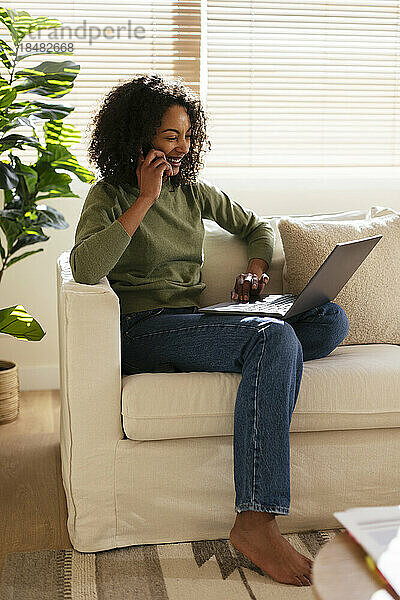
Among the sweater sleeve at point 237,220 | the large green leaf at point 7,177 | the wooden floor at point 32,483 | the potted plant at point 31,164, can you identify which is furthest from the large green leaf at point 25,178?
the wooden floor at point 32,483

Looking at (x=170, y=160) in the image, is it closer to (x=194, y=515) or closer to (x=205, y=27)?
(x=194, y=515)

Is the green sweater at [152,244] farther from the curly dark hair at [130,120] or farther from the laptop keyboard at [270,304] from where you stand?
the laptop keyboard at [270,304]

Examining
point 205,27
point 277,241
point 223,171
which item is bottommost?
point 277,241

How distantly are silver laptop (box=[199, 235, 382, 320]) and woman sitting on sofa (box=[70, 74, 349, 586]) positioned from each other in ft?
0.16

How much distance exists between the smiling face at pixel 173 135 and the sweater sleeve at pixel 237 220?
22 centimetres

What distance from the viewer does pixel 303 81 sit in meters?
3.35

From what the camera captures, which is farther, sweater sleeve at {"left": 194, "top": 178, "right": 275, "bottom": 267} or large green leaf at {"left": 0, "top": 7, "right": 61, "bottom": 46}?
large green leaf at {"left": 0, "top": 7, "right": 61, "bottom": 46}

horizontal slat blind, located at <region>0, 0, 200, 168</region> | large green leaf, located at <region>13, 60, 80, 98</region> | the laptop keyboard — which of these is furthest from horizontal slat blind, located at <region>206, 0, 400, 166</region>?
the laptop keyboard

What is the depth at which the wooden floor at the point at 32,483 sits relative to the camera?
1.96 m

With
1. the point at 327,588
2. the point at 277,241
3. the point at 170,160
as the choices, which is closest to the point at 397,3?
the point at 277,241

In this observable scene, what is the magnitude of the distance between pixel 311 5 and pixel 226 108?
58 centimetres

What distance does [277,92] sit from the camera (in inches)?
131

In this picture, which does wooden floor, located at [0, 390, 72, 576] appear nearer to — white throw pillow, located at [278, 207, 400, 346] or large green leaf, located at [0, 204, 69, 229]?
large green leaf, located at [0, 204, 69, 229]

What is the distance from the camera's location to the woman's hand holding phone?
1999mm
